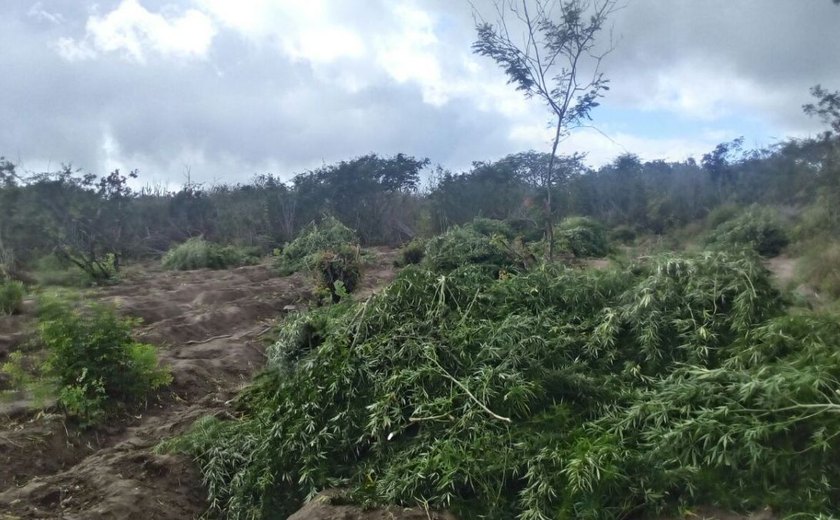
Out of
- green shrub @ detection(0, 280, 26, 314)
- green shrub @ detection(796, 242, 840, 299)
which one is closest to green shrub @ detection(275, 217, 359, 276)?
green shrub @ detection(0, 280, 26, 314)

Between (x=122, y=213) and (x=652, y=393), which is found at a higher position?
(x=122, y=213)

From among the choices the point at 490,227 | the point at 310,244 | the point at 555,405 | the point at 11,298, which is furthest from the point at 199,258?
the point at 555,405

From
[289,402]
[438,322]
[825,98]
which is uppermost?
[825,98]

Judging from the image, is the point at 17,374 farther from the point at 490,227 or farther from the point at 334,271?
the point at 490,227

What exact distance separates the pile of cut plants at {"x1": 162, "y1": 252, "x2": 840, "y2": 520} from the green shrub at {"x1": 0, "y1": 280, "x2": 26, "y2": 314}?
4951 mm

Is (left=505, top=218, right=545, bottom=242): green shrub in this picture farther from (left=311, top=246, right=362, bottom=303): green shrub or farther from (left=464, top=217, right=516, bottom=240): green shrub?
(left=311, top=246, right=362, bottom=303): green shrub

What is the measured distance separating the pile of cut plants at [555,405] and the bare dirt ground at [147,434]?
339 mm

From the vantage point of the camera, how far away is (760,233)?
14328mm

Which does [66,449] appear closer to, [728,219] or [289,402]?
[289,402]

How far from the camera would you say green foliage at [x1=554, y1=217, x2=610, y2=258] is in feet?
46.5

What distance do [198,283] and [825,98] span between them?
12.3m

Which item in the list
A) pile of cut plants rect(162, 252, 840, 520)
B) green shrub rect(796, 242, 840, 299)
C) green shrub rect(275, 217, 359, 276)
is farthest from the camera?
green shrub rect(275, 217, 359, 276)

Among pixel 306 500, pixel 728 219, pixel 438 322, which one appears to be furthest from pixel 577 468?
pixel 728 219

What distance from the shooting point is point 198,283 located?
13.8 metres
